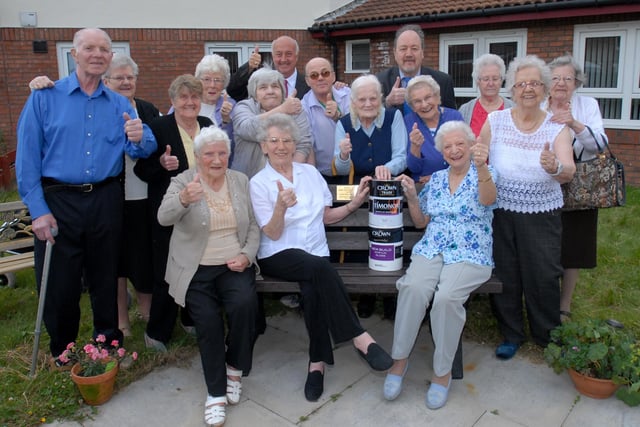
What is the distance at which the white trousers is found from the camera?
10.4 feet

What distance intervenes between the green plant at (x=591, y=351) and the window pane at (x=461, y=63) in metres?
8.63

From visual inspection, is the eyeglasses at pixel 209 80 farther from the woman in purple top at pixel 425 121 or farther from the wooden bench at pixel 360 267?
the woman in purple top at pixel 425 121

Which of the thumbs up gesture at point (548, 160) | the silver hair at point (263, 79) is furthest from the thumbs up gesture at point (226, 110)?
the thumbs up gesture at point (548, 160)

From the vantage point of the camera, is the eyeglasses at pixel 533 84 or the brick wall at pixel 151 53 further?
the brick wall at pixel 151 53

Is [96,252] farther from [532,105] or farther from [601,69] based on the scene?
[601,69]

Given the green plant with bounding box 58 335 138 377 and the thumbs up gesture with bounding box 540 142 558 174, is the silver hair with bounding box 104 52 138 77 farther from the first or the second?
the thumbs up gesture with bounding box 540 142 558 174

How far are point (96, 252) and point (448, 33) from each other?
9439mm

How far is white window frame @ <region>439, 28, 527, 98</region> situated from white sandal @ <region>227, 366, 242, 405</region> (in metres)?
8.36

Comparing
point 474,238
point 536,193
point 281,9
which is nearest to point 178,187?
point 474,238

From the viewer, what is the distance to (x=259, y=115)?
3.78m

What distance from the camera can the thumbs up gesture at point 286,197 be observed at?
3264 mm

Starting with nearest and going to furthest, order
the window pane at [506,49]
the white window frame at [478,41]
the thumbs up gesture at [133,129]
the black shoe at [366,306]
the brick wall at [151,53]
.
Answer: the thumbs up gesture at [133,129] < the black shoe at [366,306] < the white window frame at [478,41] < the window pane at [506,49] < the brick wall at [151,53]

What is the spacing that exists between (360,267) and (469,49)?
8617mm

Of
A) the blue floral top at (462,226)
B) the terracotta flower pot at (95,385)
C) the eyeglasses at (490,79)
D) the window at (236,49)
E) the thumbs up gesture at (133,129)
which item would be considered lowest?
the terracotta flower pot at (95,385)
